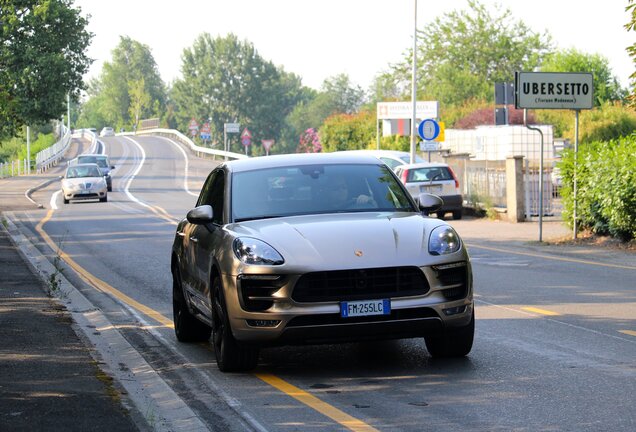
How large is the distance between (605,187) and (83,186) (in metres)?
27.2

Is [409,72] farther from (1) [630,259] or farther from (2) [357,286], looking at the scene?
(2) [357,286]

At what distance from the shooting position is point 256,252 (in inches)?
351

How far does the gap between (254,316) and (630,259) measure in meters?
12.1

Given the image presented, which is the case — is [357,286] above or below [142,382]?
above

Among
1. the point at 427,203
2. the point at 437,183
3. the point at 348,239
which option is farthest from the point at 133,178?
the point at 348,239

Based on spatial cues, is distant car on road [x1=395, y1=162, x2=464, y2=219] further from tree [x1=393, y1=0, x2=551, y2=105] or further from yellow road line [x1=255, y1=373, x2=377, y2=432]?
tree [x1=393, y1=0, x2=551, y2=105]

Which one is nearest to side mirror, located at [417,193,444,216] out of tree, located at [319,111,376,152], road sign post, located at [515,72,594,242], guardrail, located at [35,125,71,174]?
road sign post, located at [515,72,594,242]

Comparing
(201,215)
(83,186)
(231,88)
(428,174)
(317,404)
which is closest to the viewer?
(317,404)

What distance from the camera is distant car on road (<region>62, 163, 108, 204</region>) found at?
45.7 m

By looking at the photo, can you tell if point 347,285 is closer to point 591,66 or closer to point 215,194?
point 215,194

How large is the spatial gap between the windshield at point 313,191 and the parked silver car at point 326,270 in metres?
0.01

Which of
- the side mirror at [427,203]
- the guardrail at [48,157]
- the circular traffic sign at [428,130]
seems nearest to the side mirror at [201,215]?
the side mirror at [427,203]

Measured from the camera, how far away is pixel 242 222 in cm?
975

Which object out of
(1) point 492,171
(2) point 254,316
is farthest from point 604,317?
(1) point 492,171
